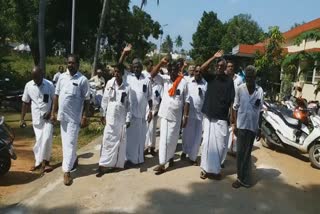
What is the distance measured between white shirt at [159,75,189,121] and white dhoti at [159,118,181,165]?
98 mm

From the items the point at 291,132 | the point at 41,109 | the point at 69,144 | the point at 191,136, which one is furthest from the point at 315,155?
the point at 41,109

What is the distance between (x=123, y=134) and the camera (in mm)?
7328

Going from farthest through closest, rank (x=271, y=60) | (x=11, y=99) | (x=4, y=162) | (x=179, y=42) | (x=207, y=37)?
1. (x=179, y=42)
2. (x=207, y=37)
3. (x=271, y=60)
4. (x=11, y=99)
5. (x=4, y=162)

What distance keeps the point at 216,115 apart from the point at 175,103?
2.70 feet

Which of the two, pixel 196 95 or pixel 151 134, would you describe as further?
pixel 151 134

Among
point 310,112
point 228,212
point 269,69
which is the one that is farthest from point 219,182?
point 269,69

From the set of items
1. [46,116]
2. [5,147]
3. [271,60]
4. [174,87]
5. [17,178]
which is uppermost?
[271,60]

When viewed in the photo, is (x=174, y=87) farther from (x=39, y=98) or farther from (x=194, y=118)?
(x=39, y=98)

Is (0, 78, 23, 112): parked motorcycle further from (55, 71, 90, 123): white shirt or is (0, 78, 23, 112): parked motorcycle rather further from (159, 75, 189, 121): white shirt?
(159, 75, 189, 121): white shirt

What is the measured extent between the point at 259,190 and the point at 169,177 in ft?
4.51

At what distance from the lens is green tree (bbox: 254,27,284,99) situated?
71.8 feet

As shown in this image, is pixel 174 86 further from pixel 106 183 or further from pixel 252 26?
pixel 252 26

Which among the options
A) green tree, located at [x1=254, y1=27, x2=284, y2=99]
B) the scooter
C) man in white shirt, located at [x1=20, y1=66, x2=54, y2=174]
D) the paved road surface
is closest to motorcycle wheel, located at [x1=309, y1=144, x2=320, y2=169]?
the paved road surface

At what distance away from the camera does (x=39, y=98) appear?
25.6ft
